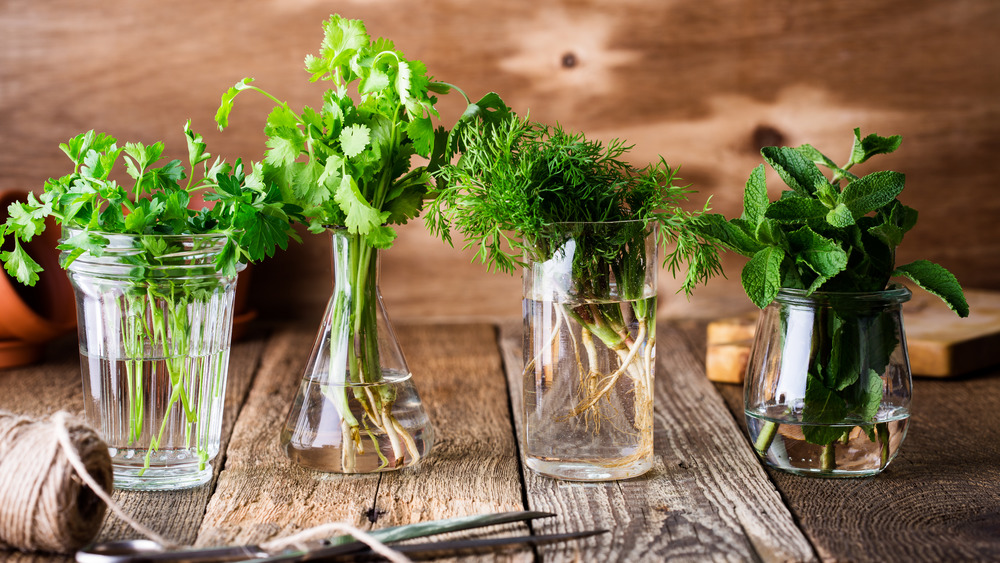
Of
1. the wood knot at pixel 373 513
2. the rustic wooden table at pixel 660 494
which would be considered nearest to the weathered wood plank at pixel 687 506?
the rustic wooden table at pixel 660 494

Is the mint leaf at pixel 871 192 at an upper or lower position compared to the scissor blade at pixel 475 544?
upper

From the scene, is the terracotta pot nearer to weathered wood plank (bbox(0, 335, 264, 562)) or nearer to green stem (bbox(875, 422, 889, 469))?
weathered wood plank (bbox(0, 335, 264, 562))

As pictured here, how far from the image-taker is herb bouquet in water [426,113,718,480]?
0.63m

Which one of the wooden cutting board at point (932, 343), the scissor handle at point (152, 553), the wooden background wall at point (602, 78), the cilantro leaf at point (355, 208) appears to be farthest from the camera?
the wooden background wall at point (602, 78)

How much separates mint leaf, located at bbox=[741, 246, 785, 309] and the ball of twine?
43cm

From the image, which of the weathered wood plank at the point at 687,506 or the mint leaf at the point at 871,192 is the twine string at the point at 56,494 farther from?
the mint leaf at the point at 871,192

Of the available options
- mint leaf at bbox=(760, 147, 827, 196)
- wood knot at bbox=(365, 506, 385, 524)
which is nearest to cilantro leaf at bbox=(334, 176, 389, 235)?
wood knot at bbox=(365, 506, 385, 524)

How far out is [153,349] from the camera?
0.63 meters

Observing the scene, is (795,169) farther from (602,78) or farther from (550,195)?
(602,78)

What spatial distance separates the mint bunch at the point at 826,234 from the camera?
2.07 feet

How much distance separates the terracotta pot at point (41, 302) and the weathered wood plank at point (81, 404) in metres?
0.03

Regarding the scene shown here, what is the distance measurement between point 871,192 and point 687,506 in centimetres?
26

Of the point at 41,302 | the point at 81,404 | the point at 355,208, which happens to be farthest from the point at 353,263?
the point at 41,302

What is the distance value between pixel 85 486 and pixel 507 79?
0.92 metres
